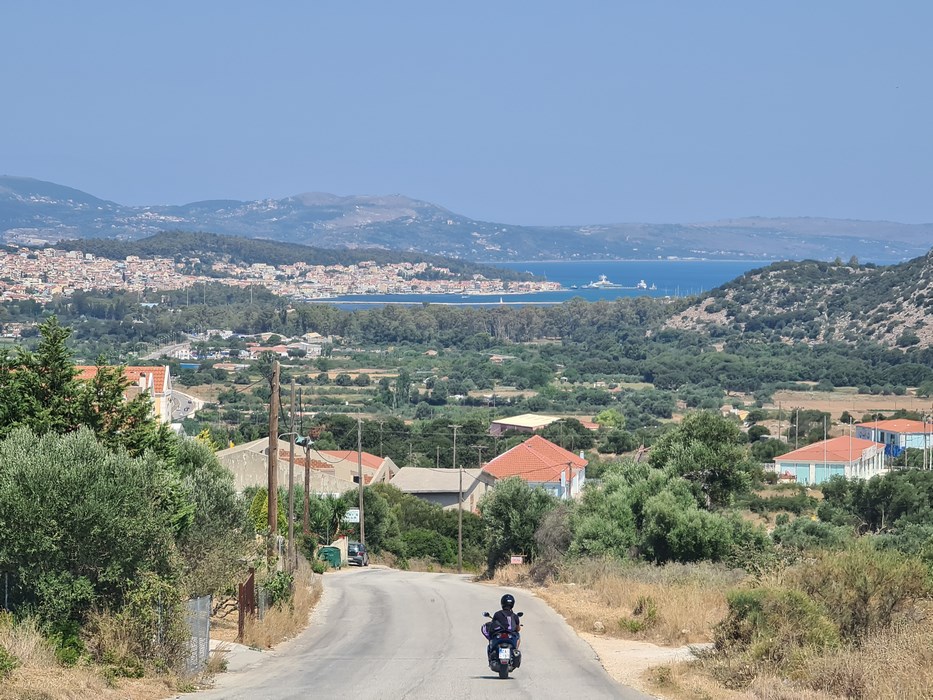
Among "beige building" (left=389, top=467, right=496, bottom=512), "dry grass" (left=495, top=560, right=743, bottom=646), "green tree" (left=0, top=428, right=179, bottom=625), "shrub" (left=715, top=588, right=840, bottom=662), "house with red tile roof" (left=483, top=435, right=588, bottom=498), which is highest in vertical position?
"green tree" (left=0, top=428, right=179, bottom=625)

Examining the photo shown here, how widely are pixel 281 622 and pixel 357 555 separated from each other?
973 inches

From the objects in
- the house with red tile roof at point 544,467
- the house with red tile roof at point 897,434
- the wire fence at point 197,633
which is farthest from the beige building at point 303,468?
the wire fence at point 197,633

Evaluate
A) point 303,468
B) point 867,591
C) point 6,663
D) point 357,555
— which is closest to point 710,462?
point 867,591

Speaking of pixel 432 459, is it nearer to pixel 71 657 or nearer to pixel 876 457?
pixel 876 457

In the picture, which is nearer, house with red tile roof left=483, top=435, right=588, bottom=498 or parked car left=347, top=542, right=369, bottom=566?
parked car left=347, top=542, right=369, bottom=566

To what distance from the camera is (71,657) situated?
13023 mm

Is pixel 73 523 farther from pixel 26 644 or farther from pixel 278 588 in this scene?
pixel 278 588

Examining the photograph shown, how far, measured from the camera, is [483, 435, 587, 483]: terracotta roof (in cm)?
6031

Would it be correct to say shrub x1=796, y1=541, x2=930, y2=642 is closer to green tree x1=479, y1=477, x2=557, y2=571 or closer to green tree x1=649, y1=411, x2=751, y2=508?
green tree x1=649, y1=411, x2=751, y2=508

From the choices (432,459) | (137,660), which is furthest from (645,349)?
(137,660)

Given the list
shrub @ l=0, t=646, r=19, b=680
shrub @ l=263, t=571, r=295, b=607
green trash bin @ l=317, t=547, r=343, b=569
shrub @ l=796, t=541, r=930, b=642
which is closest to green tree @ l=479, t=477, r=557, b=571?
green trash bin @ l=317, t=547, r=343, b=569

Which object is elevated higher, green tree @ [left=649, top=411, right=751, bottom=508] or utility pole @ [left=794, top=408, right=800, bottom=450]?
green tree @ [left=649, top=411, right=751, bottom=508]

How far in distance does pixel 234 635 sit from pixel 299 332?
162528 mm

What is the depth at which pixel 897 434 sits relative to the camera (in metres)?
74.1
